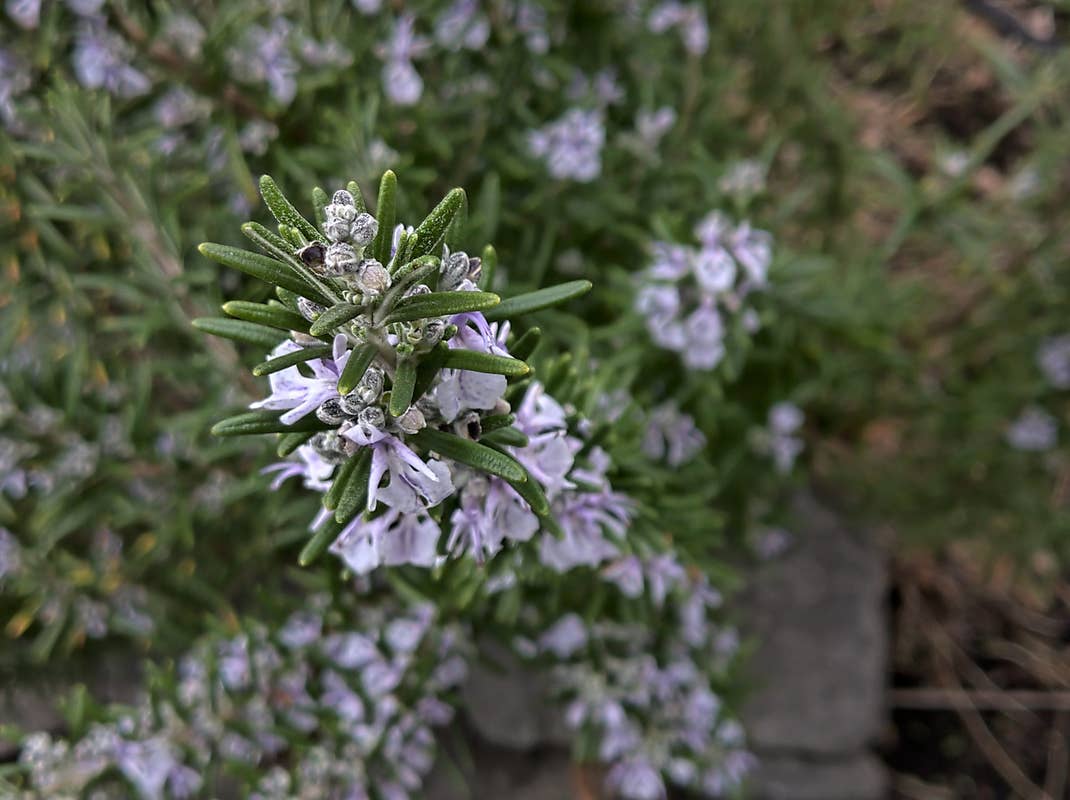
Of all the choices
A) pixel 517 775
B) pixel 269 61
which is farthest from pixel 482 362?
pixel 517 775

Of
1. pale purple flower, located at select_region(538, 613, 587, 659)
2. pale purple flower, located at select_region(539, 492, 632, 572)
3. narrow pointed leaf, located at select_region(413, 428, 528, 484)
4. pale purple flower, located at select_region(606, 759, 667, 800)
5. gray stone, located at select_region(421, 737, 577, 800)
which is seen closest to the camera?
narrow pointed leaf, located at select_region(413, 428, 528, 484)

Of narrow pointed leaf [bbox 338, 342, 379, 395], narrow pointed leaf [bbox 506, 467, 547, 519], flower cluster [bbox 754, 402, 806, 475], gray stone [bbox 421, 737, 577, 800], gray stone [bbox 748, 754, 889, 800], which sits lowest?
gray stone [bbox 421, 737, 577, 800]

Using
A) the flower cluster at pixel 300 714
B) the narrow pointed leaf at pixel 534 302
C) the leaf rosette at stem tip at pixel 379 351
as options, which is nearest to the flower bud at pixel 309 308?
the leaf rosette at stem tip at pixel 379 351

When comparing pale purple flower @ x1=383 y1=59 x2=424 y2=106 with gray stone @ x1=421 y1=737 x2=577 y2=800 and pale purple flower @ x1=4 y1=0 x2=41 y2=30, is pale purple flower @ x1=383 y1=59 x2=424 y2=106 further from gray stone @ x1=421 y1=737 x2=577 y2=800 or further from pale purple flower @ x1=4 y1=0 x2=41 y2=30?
gray stone @ x1=421 y1=737 x2=577 y2=800

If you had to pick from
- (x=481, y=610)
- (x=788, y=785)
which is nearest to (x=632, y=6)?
(x=481, y=610)

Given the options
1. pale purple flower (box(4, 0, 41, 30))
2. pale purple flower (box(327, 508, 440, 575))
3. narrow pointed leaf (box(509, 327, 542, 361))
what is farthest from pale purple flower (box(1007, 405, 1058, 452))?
pale purple flower (box(4, 0, 41, 30))

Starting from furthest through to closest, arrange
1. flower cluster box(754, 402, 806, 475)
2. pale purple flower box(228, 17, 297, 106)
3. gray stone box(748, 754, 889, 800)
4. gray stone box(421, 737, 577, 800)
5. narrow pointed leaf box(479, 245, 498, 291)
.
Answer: gray stone box(748, 754, 889, 800) < gray stone box(421, 737, 577, 800) < flower cluster box(754, 402, 806, 475) < pale purple flower box(228, 17, 297, 106) < narrow pointed leaf box(479, 245, 498, 291)

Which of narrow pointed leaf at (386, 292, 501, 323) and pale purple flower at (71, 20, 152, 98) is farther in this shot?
pale purple flower at (71, 20, 152, 98)

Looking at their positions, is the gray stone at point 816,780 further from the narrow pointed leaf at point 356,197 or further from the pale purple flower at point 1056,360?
the narrow pointed leaf at point 356,197
